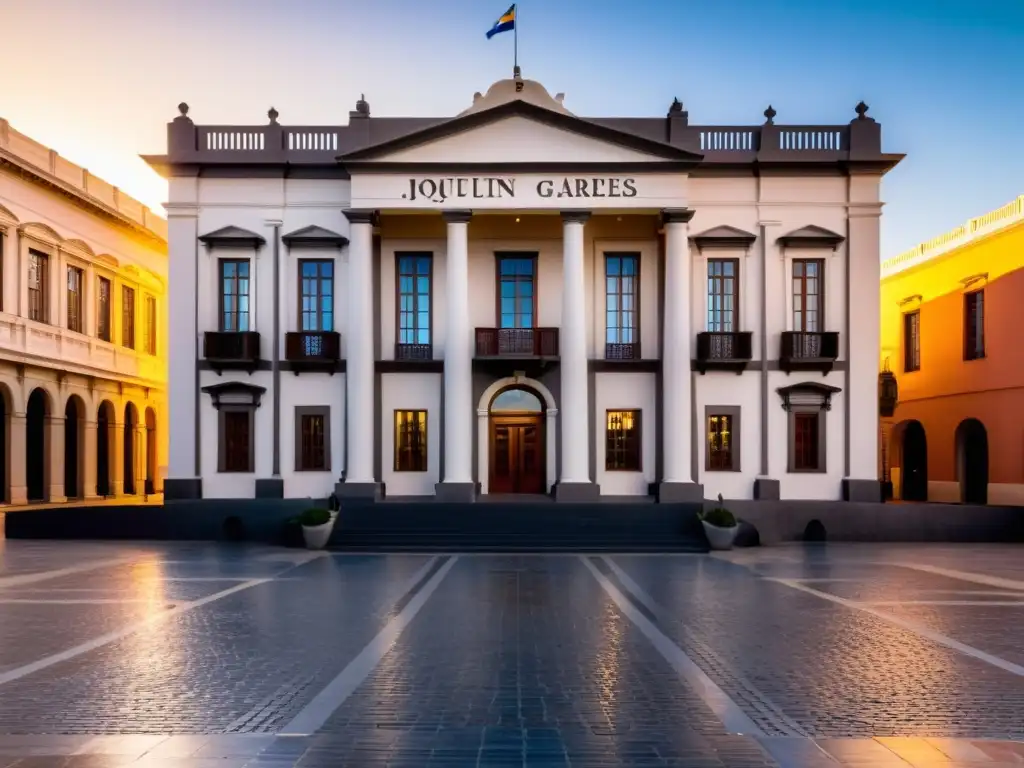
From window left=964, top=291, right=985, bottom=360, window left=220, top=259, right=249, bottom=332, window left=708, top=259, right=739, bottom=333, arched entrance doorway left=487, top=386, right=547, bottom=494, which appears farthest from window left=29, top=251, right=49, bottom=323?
window left=964, top=291, right=985, bottom=360

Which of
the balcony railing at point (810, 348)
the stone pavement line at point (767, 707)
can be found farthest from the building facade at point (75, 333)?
the stone pavement line at point (767, 707)

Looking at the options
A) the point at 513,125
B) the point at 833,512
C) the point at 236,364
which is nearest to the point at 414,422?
the point at 236,364

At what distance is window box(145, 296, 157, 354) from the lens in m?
39.0

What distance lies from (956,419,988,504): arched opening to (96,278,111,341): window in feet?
110

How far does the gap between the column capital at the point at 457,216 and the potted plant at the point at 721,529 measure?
36.3 feet

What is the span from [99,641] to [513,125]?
18.9 metres

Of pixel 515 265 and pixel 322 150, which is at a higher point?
pixel 322 150

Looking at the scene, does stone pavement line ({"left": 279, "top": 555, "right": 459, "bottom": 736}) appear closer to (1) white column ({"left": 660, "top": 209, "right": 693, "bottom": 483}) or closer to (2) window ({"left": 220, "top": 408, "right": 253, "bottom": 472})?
(1) white column ({"left": 660, "top": 209, "right": 693, "bottom": 483})

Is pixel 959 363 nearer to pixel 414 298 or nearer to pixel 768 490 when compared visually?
pixel 768 490

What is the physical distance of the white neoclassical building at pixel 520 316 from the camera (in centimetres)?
2592

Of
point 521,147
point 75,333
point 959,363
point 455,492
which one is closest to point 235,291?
point 455,492

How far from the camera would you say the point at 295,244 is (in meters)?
26.3

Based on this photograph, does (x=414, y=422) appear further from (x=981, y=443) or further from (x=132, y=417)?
(x=981, y=443)

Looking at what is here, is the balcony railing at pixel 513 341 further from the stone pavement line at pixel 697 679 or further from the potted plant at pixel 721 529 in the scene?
the stone pavement line at pixel 697 679
